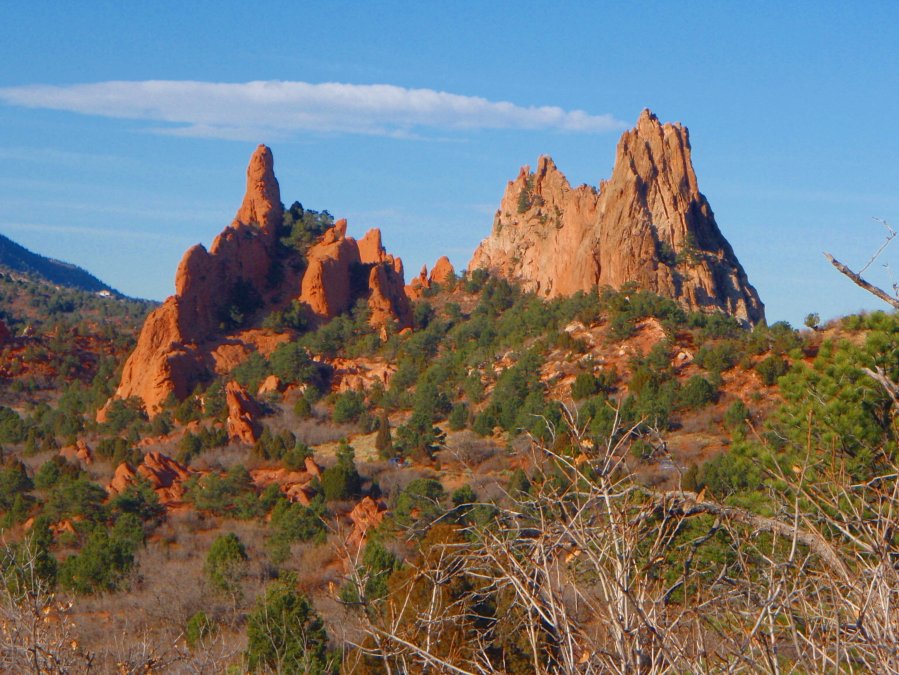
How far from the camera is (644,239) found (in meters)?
43.4

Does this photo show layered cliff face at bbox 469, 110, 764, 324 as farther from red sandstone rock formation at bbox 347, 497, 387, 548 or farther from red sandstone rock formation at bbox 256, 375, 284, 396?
red sandstone rock formation at bbox 347, 497, 387, 548

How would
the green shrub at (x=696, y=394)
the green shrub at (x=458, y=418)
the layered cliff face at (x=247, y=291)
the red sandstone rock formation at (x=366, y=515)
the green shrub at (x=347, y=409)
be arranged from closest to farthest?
the red sandstone rock formation at (x=366, y=515)
the green shrub at (x=696, y=394)
the green shrub at (x=458, y=418)
the green shrub at (x=347, y=409)
the layered cliff face at (x=247, y=291)

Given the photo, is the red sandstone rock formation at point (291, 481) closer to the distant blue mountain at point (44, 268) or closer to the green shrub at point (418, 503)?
the green shrub at point (418, 503)

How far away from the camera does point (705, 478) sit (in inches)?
817

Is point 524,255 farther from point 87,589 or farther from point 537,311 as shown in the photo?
point 87,589

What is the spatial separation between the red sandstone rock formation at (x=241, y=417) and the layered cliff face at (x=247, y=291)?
5.04m

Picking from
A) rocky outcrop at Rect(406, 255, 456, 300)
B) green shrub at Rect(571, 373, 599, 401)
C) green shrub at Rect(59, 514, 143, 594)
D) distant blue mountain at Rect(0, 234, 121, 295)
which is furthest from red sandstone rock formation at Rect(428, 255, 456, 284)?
distant blue mountain at Rect(0, 234, 121, 295)

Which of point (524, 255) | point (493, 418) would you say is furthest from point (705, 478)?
point (524, 255)

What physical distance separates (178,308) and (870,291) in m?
39.5

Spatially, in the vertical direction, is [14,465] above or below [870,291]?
below

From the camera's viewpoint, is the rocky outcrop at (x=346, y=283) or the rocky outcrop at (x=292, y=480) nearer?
the rocky outcrop at (x=292, y=480)

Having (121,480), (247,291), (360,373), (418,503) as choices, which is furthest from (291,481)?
(247,291)

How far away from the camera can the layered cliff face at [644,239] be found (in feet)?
142

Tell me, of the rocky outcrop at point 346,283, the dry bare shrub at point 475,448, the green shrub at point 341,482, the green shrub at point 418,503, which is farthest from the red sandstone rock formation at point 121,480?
the rocky outcrop at point 346,283
